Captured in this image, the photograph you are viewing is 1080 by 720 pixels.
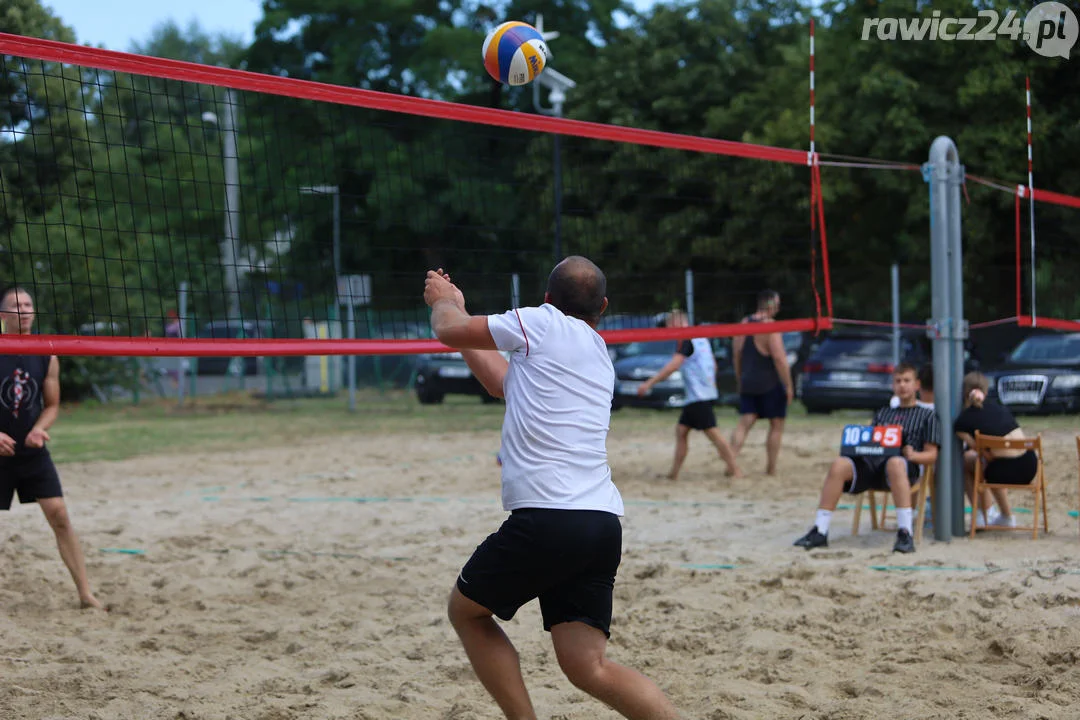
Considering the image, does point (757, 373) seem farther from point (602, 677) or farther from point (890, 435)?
point (602, 677)

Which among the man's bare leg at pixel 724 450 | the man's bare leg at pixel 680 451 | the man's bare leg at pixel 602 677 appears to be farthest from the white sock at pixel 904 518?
the man's bare leg at pixel 602 677

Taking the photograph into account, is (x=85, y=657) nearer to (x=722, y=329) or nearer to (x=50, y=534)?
(x=50, y=534)

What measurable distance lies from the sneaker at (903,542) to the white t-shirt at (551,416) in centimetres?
364

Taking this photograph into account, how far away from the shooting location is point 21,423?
566 centimetres

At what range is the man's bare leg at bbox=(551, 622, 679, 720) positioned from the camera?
11.2 feet

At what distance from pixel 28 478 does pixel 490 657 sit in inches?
128

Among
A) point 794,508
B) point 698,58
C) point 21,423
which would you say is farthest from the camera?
point 698,58

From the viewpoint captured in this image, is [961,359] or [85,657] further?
[961,359]

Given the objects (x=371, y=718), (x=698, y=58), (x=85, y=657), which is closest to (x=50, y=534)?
(x=85, y=657)

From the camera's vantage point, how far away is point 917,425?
702cm

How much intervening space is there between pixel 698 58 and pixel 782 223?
7.42m

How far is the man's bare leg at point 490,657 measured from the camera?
3498mm

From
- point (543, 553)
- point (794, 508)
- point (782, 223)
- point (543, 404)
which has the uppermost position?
point (782, 223)

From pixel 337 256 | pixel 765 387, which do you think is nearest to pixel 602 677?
pixel 765 387
